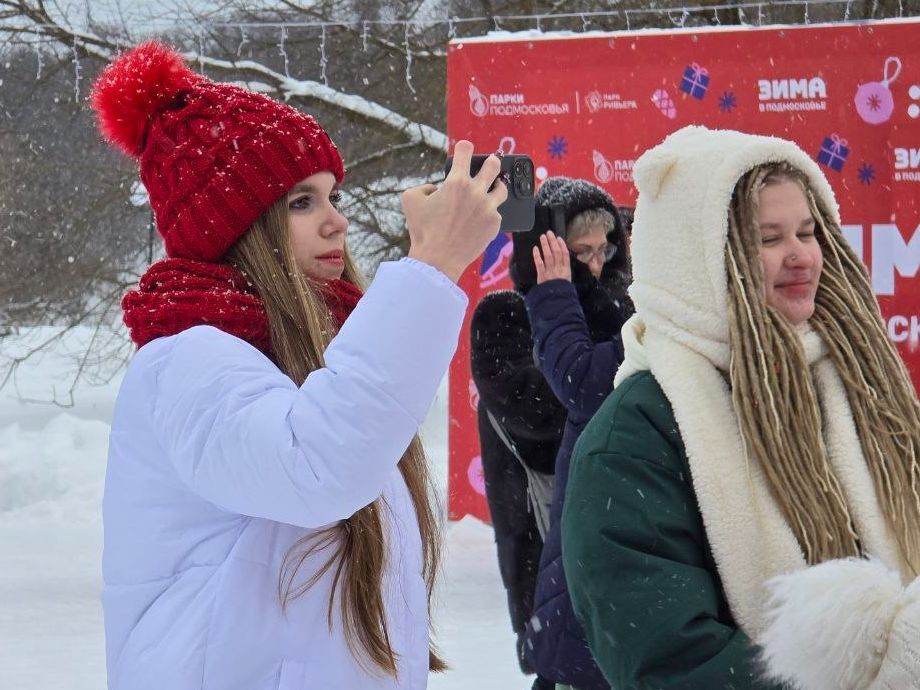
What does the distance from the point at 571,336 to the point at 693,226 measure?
122cm

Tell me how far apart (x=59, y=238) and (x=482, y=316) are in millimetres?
7639

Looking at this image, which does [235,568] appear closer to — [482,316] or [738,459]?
[738,459]

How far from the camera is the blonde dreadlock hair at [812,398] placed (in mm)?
1700

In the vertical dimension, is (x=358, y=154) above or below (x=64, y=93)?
below

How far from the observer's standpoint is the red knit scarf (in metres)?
1.58

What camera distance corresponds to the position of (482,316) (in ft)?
12.0

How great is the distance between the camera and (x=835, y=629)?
1464 millimetres

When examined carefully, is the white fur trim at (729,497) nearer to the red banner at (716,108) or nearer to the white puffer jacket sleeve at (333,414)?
the white puffer jacket sleeve at (333,414)

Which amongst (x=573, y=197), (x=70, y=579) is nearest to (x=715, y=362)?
(x=573, y=197)

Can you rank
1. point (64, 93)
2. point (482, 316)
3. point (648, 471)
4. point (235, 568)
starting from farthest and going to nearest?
point (64, 93)
point (482, 316)
point (648, 471)
point (235, 568)

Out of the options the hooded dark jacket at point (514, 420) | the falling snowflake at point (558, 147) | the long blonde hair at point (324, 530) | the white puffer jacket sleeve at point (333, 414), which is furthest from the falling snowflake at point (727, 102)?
the white puffer jacket sleeve at point (333, 414)

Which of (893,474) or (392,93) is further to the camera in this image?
(392,93)

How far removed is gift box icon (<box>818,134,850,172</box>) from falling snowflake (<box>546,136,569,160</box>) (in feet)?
4.62

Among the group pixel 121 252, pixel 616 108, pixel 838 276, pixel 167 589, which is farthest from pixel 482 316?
pixel 121 252
